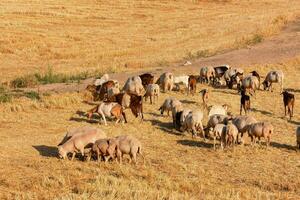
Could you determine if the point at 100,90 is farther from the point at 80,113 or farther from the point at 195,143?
the point at 195,143

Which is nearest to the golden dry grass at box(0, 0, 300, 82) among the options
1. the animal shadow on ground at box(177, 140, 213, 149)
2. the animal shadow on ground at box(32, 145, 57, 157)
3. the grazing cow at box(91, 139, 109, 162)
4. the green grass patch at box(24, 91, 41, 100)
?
the green grass patch at box(24, 91, 41, 100)

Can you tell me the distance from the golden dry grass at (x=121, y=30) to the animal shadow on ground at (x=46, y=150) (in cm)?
1613

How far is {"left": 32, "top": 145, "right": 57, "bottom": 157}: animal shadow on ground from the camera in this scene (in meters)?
18.9

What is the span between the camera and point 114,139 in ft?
58.4

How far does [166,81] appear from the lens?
93.5ft

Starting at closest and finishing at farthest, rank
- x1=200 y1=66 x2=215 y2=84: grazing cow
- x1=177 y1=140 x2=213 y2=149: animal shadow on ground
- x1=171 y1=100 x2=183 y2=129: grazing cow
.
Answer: x1=177 y1=140 x2=213 y2=149: animal shadow on ground, x1=171 y1=100 x2=183 y2=129: grazing cow, x1=200 y1=66 x2=215 y2=84: grazing cow

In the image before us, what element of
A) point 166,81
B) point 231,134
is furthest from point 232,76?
point 231,134

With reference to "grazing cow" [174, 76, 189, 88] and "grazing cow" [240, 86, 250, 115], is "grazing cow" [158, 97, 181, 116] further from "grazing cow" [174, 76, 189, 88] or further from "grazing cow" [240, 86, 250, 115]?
"grazing cow" [174, 76, 189, 88]

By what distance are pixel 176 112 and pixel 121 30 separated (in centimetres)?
3030

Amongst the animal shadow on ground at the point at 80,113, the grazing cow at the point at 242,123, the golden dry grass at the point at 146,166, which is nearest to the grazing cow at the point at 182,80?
the golden dry grass at the point at 146,166

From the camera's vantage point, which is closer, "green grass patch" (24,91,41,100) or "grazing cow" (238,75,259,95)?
"green grass patch" (24,91,41,100)

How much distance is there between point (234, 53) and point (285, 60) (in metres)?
4.64

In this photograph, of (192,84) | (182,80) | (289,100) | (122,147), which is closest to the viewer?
(122,147)

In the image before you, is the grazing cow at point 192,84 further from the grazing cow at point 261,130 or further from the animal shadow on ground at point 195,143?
the grazing cow at point 261,130
